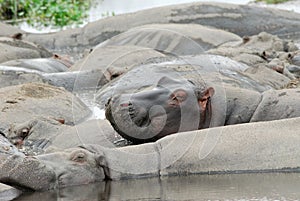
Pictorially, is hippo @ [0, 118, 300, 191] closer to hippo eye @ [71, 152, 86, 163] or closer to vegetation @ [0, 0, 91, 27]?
hippo eye @ [71, 152, 86, 163]

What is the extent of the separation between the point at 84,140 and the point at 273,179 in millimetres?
1651

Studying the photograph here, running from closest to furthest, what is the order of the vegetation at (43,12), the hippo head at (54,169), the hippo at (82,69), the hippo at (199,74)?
the hippo head at (54,169)
the hippo at (199,74)
the hippo at (82,69)
the vegetation at (43,12)

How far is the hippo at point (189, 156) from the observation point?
6637 mm

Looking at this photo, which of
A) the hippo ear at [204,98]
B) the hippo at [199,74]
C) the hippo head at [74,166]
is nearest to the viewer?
the hippo head at [74,166]

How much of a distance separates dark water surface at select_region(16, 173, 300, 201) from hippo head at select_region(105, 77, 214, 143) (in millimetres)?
649

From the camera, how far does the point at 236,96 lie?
781 centimetres

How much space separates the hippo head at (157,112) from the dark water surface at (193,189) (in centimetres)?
65

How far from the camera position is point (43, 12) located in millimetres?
Answer: 20281

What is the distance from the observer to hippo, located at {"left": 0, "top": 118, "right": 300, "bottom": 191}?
6.64 meters

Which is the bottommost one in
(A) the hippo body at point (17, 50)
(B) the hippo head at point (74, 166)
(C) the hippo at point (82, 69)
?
(A) the hippo body at point (17, 50)

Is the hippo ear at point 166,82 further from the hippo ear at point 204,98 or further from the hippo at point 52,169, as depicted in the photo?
the hippo at point 52,169

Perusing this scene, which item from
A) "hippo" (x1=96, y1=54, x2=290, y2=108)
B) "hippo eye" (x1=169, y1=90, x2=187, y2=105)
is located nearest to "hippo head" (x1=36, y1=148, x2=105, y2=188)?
"hippo eye" (x1=169, y1=90, x2=187, y2=105)

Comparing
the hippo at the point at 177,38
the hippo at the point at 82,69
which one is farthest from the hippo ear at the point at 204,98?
the hippo at the point at 177,38

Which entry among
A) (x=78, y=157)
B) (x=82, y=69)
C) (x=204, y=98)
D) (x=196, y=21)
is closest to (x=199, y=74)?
(x=204, y=98)
